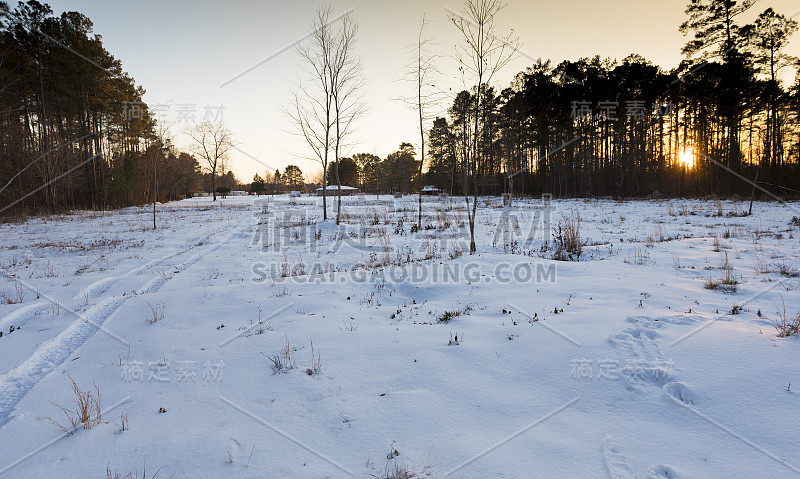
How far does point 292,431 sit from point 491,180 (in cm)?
4393

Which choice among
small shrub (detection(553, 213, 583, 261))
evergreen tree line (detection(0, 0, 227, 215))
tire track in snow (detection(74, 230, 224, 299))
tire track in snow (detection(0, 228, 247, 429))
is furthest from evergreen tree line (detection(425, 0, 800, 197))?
evergreen tree line (detection(0, 0, 227, 215))

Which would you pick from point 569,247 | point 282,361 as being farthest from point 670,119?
point 282,361

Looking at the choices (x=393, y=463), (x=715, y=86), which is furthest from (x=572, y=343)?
(x=715, y=86)

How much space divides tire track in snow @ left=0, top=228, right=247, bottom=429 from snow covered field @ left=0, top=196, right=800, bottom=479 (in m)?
0.03

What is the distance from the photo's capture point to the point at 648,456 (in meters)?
2.11

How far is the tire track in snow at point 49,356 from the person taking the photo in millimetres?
3037

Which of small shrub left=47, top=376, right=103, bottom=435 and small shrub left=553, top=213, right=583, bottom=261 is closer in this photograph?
small shrub left=47, top=376, right=103, bottom=435

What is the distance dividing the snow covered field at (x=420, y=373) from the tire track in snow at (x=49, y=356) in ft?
0.11

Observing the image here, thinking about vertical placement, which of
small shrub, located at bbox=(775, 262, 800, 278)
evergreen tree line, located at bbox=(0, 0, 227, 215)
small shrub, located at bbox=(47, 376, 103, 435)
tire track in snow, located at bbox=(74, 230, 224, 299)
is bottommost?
small shrub, located at bbox=(47, 376, 103, 435)

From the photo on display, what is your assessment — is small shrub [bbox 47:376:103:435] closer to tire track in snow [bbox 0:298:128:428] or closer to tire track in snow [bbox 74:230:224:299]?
tire track in snow [bbox 0:298:128:428]

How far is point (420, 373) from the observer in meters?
3.17

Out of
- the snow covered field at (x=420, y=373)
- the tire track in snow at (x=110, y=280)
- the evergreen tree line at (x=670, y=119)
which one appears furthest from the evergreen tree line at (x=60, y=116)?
the evergreen tree line at (x=670, y=119)

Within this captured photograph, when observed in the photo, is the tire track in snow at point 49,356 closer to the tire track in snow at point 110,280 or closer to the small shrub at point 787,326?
the tire track in snow at point 110,280

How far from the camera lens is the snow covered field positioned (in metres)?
2.18
